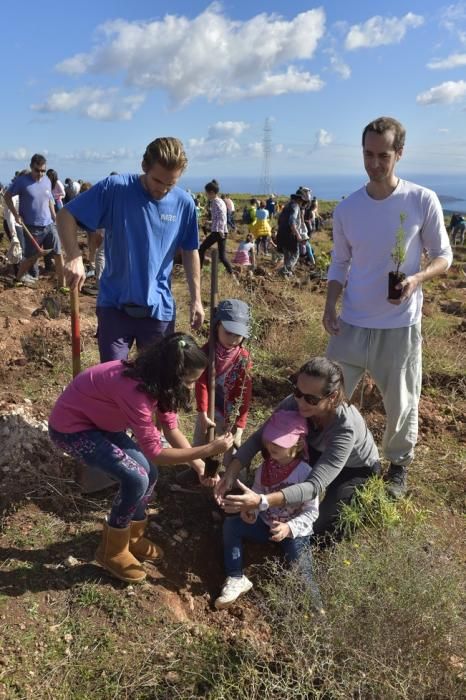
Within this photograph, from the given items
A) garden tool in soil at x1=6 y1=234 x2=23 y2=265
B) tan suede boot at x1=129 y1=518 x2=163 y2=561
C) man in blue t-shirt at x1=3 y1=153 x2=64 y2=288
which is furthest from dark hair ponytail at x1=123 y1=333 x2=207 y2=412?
garden tool in soil at x1=6 y1=234 x2=23 y2=265

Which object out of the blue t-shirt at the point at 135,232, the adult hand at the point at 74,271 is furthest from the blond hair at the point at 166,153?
the adult hand at the point at 74,271

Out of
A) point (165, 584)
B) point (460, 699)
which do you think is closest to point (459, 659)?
point (460, 699)

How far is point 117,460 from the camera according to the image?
2.59 m

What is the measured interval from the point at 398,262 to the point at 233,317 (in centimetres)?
92

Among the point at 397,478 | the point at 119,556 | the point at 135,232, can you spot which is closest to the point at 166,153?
the point at 135,232

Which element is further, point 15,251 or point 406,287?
point 15,251

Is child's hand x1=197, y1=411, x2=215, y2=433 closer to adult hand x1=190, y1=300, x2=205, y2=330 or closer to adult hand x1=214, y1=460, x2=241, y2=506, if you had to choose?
adult hand x1=214, y1=460, x2=241, y2=506

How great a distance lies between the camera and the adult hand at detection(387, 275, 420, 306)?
9.67 feet

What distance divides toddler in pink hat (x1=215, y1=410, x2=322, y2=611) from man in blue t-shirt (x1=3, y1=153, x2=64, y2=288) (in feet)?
18.8

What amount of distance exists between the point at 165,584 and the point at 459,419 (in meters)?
2.98

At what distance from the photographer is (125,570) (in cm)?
275

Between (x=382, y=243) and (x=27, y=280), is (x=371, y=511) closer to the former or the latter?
(x=382, y=243)

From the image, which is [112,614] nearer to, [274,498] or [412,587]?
[274,498]

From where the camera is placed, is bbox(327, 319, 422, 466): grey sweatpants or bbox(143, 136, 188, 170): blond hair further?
bbox(327, 319, 422, 466): grey sweatpants
